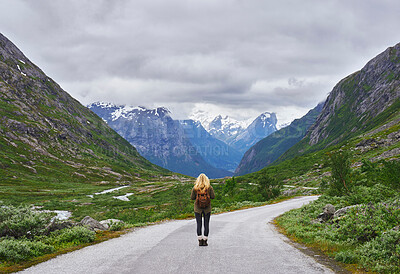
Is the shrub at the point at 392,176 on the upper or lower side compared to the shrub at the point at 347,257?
upper

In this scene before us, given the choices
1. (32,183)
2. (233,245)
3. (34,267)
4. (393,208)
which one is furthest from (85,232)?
(32,183)

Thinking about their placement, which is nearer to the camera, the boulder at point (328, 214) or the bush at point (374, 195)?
the boulder at point (328, 214)

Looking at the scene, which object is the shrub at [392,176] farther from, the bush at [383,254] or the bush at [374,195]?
the bush at [383,254]

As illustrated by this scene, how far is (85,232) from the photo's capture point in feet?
45.6

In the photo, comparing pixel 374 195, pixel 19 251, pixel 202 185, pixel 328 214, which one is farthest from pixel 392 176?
pixel 19 251

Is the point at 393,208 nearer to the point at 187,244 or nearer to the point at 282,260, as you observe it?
the point at 282,260

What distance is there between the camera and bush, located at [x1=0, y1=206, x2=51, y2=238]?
12648 mm

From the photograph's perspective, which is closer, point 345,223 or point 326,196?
point 345,223

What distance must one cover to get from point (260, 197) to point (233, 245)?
42.0m

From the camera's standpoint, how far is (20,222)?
1291 centimetres

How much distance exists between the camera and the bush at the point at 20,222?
498 inches

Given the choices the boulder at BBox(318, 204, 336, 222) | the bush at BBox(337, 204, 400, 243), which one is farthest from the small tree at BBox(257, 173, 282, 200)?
the bush at BBox(337, 204, 400, 243)

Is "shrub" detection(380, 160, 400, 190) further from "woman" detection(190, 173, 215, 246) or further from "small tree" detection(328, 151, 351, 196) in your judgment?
"woman" detection(190, 173, 215, 246)

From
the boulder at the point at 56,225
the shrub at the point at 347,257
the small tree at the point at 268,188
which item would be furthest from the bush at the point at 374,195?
the small tree at the point at 268,188
